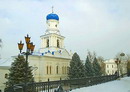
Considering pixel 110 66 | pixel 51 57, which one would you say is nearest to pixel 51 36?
pixel 51 57

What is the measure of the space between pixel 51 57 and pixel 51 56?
22cm

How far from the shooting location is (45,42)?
48.4 m

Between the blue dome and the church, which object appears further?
the blue dome

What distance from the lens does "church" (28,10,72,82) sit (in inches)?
1577

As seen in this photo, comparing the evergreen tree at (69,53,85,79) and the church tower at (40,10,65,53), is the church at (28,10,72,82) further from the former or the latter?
the evergreen tree at (69,53,85,79)

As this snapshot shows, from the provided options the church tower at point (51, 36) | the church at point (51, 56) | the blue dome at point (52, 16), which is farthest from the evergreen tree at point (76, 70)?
the blue dome at point (52, 16)

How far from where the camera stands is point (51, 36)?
46.6 m

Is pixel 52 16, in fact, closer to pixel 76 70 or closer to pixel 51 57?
pixel 51 57

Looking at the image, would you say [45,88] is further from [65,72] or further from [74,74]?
[65,72]

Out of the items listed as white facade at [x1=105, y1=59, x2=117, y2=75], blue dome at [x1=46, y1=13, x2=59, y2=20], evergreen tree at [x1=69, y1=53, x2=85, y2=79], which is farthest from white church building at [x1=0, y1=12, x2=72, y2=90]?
white facade at [x1=105, y1=59, x2=117, y2=75]

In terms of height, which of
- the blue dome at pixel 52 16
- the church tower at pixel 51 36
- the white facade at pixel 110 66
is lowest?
the white facade at pixel 110 66

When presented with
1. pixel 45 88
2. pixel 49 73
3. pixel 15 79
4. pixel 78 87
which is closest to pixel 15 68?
pixel 15 79

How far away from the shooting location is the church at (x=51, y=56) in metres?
40.1

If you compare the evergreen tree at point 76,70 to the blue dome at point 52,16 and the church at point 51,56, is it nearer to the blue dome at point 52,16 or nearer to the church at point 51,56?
the church at point 51,56
